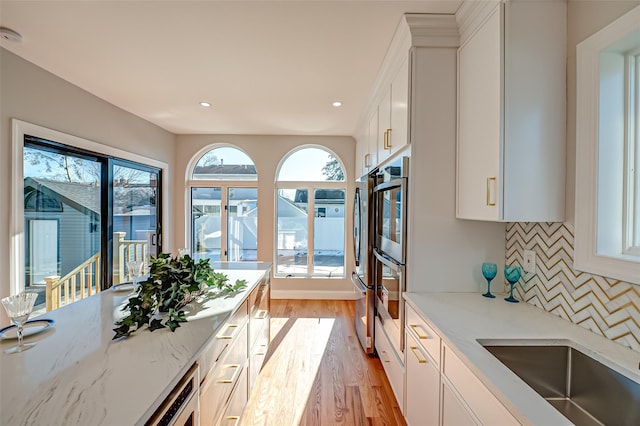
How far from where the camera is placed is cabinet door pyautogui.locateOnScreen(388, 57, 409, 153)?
1.73 metres

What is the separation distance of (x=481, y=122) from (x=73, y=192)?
11.1ft

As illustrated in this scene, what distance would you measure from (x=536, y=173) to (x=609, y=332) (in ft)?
2.33

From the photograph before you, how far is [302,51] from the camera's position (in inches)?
79.3

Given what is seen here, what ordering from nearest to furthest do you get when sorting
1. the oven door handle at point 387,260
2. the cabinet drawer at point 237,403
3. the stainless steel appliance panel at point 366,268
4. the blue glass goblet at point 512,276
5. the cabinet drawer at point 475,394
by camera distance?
the cabinet drawer at point 475,394 < the cabinet drawer at point 237,403 < the blue glass goblet at point 512,276 < the oven door handle at point 387,260 < the stainless steel appliance panel at point 366,268

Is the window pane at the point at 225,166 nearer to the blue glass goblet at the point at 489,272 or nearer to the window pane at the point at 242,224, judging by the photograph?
the window pane at the point at 242,224

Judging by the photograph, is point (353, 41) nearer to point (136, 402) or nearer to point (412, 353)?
point (412, 353)

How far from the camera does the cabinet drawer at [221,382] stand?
3.66 ft

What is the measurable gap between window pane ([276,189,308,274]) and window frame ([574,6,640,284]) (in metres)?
3.46

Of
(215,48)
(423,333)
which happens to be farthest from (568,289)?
(215,48)

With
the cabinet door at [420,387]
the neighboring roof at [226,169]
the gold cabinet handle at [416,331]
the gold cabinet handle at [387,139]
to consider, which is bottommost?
the cabinet door at [420,387]

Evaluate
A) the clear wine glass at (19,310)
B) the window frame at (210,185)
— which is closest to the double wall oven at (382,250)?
the clear wine glass at (19,310)

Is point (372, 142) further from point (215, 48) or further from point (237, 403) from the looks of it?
point (237, 403)

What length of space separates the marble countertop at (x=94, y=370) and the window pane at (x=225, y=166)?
10.7 feet

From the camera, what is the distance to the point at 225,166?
4.45m
